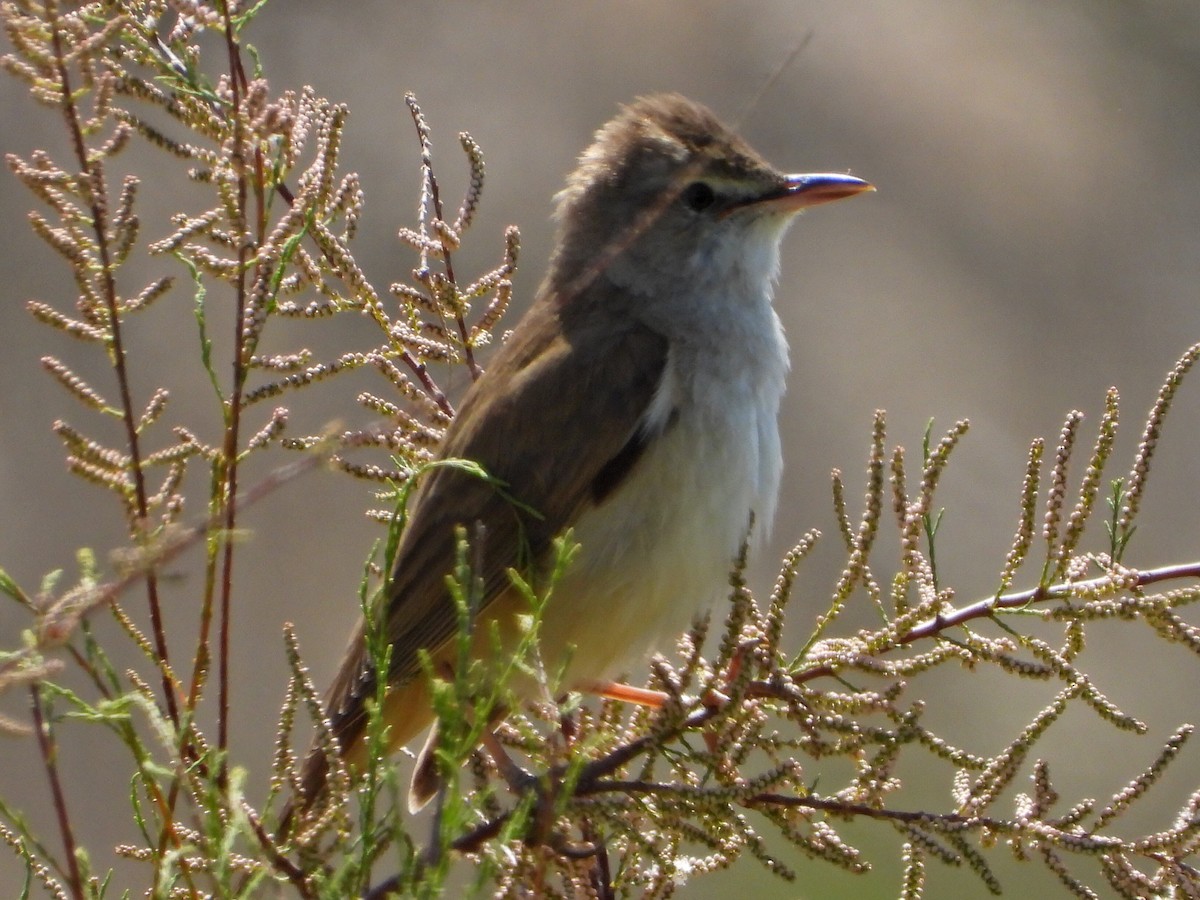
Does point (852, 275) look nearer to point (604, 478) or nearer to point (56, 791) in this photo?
point (604, 478)

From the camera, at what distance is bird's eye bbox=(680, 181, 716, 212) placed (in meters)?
3.35

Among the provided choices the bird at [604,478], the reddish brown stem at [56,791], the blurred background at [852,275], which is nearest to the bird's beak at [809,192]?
the bird at [604,478]

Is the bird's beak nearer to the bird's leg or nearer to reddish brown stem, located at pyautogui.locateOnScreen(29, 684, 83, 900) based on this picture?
the bird's leg

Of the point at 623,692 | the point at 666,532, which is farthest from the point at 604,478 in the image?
the point at 623,692

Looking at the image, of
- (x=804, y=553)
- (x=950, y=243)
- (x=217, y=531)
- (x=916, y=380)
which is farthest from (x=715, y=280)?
(x=950, y=243)

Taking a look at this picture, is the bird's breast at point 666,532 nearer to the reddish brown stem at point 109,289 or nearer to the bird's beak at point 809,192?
the bird's beak at point 809,192

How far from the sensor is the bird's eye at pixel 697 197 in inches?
132

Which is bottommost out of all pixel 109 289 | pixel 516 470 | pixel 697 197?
pixel 109 289

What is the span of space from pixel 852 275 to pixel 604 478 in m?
6.79

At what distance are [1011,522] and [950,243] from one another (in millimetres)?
2140

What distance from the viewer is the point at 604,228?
3.48 m

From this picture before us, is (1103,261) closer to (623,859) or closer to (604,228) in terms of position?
(604,228)

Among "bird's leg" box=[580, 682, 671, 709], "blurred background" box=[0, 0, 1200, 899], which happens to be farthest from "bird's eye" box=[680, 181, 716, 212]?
"blurred background" box=[0, 0, 1200, 899]

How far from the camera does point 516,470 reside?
2930 mm
